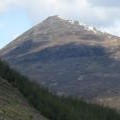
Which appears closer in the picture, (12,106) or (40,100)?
(12,106)

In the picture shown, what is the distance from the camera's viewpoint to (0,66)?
834 inches

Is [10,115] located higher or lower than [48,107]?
higher

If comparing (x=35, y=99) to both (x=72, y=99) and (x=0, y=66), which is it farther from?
(x=72, y=99)

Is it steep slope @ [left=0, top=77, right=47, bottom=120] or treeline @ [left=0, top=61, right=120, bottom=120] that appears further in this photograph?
treeline @ [left=0, top=61, right=120, bottom=120]

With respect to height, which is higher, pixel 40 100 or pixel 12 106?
pixel 12 106

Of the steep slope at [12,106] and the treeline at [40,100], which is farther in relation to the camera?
the treeline at [40,100]

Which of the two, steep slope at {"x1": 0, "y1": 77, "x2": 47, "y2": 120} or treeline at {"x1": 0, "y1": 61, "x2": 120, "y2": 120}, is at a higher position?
steep slope at {"x1": 0, "y1": 77, "x2": 47, "y2": 120}

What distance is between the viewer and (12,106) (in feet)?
55.2

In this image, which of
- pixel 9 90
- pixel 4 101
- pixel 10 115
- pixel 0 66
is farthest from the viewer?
pixel 0 66

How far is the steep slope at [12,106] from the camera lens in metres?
15.3

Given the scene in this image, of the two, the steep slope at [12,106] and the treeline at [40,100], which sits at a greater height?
the steep slope at [12,106]

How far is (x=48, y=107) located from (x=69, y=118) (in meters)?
0.85

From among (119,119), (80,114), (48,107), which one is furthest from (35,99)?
(119,119)

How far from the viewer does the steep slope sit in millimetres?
15344
